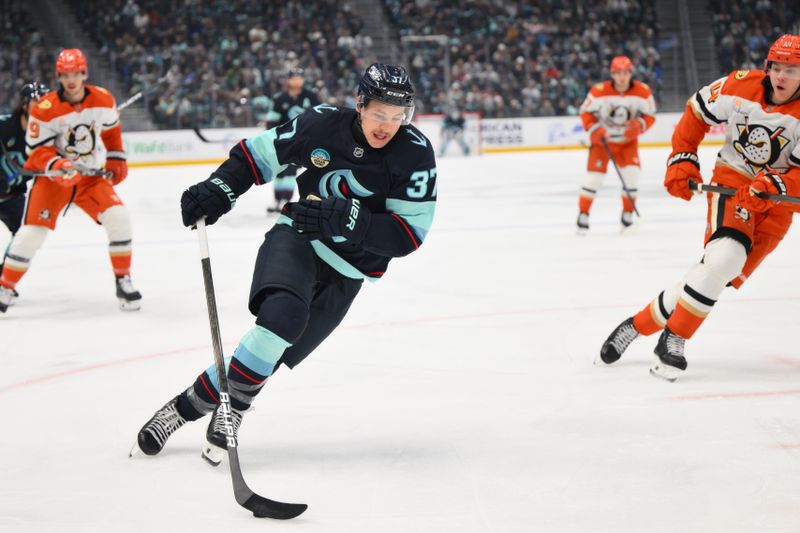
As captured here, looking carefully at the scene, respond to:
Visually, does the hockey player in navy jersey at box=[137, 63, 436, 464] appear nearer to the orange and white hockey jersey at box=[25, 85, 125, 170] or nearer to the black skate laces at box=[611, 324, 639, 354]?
the black skate laces at box=[611, 324, 639, 354]

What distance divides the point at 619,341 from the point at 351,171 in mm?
1560

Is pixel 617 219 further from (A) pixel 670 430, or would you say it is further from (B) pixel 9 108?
(B) pixel 9 108

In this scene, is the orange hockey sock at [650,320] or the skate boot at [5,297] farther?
the skate boot at [5,297]

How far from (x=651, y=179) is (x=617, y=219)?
3389 millimetres

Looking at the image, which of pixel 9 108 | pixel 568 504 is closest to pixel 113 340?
pixel 568 504

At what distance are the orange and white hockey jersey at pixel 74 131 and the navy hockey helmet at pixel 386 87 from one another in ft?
9.21

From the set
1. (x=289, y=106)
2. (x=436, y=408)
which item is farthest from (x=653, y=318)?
(x=289, y=106)

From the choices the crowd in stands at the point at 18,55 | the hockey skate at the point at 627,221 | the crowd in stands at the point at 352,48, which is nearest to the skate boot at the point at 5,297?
the hockey skate at the point at 627,221

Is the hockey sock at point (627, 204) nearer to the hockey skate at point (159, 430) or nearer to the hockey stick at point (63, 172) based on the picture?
the hockey stick at point (63, 172)

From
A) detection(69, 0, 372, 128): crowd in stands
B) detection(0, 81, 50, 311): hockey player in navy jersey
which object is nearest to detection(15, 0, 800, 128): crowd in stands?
detection(69, 0, 372, 128): crowd in stands

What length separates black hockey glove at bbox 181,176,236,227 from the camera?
2568 mm

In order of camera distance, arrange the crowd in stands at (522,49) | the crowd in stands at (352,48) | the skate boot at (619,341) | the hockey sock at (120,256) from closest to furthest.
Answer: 1. the skate boot at (619,341)
2. the hockey sock at (120,256)
3. the crowd in stands at (352,48)
4. the crowd in stands at (522,49)

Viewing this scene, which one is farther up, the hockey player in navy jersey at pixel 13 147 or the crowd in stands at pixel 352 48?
the hockey player in navy jersey at pixel 13 147

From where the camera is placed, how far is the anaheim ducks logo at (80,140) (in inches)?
197
